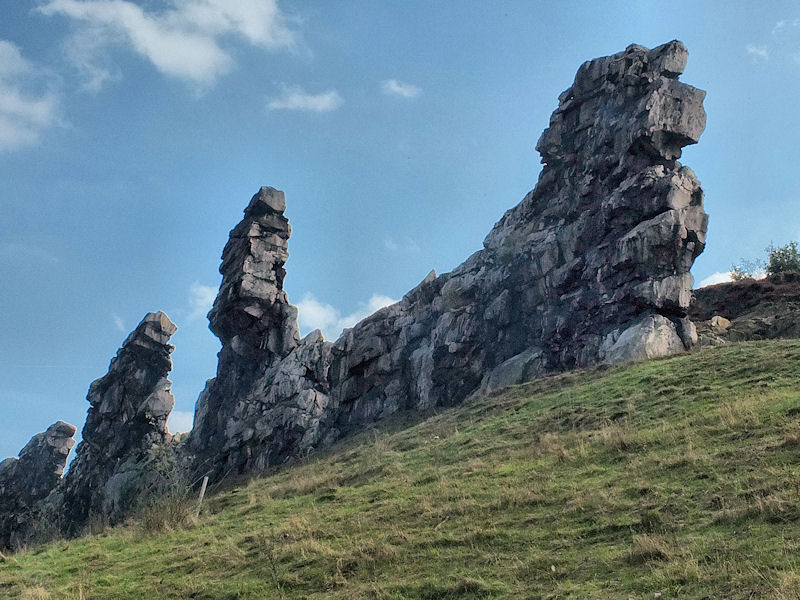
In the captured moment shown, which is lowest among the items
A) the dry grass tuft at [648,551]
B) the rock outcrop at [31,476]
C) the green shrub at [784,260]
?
the dry grass tuft at [648,551]

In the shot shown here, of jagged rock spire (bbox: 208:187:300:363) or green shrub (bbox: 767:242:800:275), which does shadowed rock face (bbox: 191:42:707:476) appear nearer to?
jagged rock spire (bbox: 208:187:300:363)

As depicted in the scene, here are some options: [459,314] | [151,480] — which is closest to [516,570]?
[459,314]

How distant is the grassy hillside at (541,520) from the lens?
1132cm

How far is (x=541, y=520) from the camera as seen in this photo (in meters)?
14.8

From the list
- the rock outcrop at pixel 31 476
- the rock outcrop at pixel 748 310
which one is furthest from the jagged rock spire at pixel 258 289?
the rock outcrop at pixel 748 310

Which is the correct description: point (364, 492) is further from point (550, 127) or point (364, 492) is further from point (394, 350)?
point (550, 127)

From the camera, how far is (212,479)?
58844 mm

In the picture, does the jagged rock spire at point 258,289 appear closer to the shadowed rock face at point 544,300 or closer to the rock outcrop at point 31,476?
the shadowed rock face at point 544,300

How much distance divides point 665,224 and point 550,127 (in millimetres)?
18811

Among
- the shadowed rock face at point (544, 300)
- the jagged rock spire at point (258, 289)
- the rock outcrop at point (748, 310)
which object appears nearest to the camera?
the shadowed rock face at point (544, 300)

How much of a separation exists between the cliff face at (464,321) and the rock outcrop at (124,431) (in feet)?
0.57

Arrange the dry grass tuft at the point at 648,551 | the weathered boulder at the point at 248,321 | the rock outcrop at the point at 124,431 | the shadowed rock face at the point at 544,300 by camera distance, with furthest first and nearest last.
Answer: the weathered boulder at the point at 248,321
the rock outcrop at the point at 124,431
the shadowed rock face at the point at 544,300
the dry grass tuft at the point at 648,551

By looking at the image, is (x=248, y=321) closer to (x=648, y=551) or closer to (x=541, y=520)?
(x=541, y=520)

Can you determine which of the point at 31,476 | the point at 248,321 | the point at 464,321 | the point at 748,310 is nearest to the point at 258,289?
the point at 248,321
